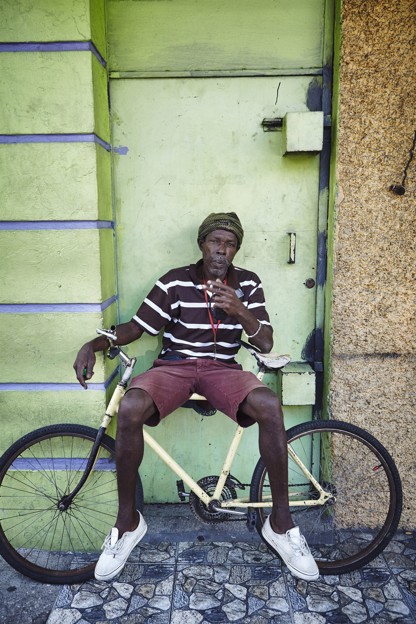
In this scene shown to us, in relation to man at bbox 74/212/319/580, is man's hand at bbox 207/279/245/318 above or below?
above

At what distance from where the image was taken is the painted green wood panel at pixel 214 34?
9.73 ft

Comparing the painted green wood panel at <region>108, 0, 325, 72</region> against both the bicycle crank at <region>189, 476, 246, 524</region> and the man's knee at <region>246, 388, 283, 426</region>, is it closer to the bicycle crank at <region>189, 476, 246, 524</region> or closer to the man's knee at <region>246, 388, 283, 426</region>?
the man's knee at <region>246, 388, 283, 426</region>

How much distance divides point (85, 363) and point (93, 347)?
0.11 meters

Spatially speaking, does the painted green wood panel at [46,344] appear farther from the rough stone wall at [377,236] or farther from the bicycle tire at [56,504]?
the rough stone wall at [377,236]

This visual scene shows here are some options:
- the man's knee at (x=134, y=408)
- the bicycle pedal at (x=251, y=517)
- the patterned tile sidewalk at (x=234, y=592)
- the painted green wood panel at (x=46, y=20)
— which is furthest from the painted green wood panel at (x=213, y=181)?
the patterned tile sidewalk at (x=234, y=592)

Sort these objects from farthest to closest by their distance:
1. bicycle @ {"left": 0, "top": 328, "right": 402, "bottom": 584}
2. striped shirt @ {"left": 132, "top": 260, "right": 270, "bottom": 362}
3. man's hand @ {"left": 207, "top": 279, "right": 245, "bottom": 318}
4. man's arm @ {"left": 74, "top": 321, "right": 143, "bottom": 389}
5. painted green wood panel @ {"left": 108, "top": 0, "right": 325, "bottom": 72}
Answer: painted green wood panel @ {"left": 108, "top": 0, "right": 325, "bottom": 72}, striped shirt @ {"left": 132, "top": 260, "right": 270, "bottom": 362}, bicycle @ {"left": 0, "top": 328, "right": 402, "bottom": 584}, man's arm @ {"left": 74, "top": 321, "right": 143, "bottom": 389}, man's hand @ {"left": 207, "top": 279, "right": 245, "bottom": 318}

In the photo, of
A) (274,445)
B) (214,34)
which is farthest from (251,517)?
(214,34)

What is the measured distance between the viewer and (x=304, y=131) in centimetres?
287

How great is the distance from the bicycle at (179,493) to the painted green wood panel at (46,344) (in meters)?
0.22

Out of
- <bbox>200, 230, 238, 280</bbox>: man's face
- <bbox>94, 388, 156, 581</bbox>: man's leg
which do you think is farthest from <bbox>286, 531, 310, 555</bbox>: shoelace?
<bbox>200, 230, 238, 280</bbox>: man's face

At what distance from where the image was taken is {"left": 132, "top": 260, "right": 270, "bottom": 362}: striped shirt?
9.34ft

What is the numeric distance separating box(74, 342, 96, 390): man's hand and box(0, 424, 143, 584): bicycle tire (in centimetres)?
49

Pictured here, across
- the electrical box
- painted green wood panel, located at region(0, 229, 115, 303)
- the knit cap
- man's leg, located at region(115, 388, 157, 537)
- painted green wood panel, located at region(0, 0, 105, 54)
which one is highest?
painted green wood panel, located at region(0, 0, 105, 54)

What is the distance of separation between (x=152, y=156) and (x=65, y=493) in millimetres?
2252
